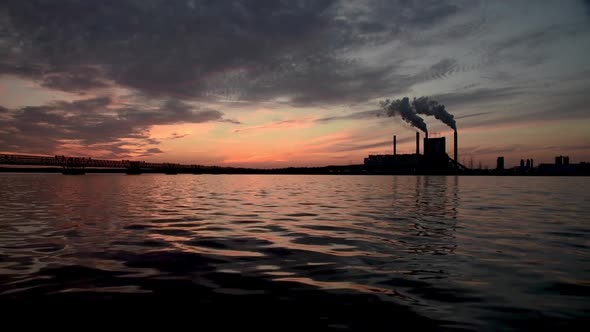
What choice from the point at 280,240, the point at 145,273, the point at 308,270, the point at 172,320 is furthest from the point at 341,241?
the point at 172,320

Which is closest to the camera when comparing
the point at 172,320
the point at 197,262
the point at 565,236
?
the point at 172,320

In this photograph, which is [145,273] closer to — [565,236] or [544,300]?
[544,300]

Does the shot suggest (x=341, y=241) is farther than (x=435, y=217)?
No

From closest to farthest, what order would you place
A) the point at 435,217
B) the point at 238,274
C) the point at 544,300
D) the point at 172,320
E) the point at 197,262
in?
the point at 172,320 → the point at 544,300 → the point at 238,274 → the point at 197,262 → the point at 435,217

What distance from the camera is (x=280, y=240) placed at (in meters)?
12.8

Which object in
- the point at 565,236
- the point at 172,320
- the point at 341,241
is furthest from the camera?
the point at 565,236

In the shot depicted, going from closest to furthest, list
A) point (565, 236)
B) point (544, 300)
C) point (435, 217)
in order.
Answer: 1. point (544, 300)
2. point (565, 236)
3. point (435, 217)

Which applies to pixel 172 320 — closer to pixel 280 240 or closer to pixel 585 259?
pixel 280 240

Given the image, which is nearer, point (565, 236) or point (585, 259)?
point (585, 259)

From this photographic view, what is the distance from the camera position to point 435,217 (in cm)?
1947

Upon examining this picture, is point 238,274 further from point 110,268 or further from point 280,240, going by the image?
point 280,240

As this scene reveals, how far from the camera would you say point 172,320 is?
564 cm

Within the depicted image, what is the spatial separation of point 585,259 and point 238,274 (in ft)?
30.3

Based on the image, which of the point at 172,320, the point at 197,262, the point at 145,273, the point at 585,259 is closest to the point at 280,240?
the point at 197,262
